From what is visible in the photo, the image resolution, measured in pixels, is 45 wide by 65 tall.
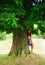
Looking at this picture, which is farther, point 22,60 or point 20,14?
point 22,60

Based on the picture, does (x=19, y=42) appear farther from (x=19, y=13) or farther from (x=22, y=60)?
(x=19, y=13)

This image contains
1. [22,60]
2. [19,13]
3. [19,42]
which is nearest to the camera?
[19,13]

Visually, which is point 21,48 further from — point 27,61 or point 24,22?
point 24,22

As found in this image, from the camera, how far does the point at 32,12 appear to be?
8.87 metres

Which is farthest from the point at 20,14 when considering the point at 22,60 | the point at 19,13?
the point at 22,60

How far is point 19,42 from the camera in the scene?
11.0 m

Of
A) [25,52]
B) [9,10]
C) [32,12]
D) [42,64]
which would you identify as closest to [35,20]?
[32,12]

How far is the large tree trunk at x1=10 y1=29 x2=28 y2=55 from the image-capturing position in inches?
427

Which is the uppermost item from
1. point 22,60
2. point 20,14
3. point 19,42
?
point 20,14

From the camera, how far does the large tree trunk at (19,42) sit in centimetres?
1085

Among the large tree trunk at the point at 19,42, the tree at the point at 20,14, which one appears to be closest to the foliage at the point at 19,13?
the tree at the point at 20,14

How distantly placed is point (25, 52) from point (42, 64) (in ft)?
4.43

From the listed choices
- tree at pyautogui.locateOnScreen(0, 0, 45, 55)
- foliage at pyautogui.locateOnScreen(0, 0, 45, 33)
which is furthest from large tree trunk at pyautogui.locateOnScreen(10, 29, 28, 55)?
foliage at pyautogui.locateOnScreen(0, 0, 45, 33)

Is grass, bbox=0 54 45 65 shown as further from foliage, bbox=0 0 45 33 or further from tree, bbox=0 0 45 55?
foliage, bbox=0 0 45 33
